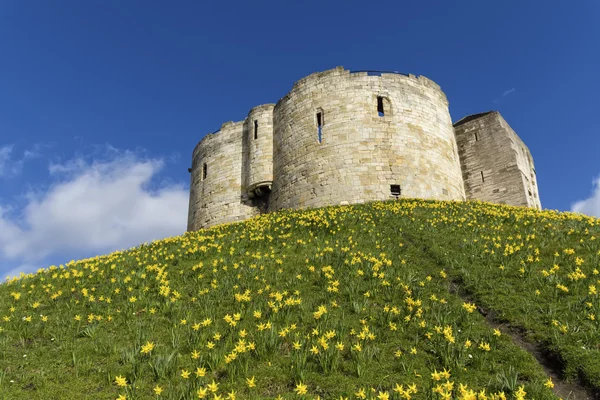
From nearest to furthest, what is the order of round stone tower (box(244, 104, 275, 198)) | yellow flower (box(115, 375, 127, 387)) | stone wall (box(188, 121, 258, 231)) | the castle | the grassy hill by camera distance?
yellow flower (box(115, 375, 127, 387)) < the grassy hill < the castle < round stone tower (box(244, 104, 275, 198)) < stone wall (box(188, 121, 258, 231))

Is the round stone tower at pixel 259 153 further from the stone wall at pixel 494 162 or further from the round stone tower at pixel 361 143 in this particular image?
the stone wall at pixel 494 162

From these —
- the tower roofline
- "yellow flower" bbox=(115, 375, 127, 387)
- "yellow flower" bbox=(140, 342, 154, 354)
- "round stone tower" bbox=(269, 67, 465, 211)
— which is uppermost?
the tower roofline

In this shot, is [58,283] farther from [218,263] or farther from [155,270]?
[218,263]

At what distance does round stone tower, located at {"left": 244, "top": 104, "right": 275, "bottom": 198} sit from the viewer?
24.8 meters

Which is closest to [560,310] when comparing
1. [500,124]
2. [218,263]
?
[218,263]

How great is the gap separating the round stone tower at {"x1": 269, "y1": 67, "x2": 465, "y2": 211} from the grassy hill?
8.92 metres

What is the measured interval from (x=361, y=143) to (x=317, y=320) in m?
15.4

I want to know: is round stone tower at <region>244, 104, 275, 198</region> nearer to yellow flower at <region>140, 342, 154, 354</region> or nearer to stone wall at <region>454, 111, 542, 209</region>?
stone wall at <region>454, 111, 542, 209</region>

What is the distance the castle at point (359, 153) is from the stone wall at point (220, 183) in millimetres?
76

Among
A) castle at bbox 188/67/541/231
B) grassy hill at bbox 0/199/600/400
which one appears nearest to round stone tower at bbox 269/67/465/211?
castle at bbox 188/67/541/231

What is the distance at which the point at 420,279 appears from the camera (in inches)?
349

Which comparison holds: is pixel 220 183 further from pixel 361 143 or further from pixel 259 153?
pixel 361 143

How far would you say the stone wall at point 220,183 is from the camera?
87.2 feet

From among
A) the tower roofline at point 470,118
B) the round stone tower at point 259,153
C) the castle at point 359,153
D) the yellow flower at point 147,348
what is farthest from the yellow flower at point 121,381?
the tower roofline at point 470,118
